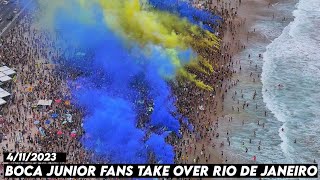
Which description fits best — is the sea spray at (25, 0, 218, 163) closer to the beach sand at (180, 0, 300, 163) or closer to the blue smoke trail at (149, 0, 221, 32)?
the blue smoke trail at (149, 0, 221, 32)

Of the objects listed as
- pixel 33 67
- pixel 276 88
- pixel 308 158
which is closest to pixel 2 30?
pixel 33 67

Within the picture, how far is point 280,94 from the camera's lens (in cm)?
5753

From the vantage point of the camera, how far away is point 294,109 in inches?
2163

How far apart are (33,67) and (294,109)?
2851 centimetres

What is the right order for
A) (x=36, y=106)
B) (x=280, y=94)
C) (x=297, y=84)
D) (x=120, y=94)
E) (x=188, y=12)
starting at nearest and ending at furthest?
(x=36, y=106), (x=120, y=94), (x=280, y=94), (x=297, y=84), (x=188, y=12)

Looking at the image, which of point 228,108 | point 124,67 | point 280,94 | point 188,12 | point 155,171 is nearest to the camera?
point 155,171

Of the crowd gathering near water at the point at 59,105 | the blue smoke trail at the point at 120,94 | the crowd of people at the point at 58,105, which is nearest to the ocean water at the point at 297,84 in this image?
the crowd gathering near water at the point at 59,105

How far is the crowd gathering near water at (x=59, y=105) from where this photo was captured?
156 feet

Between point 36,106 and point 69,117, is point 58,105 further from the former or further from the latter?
point 69,117

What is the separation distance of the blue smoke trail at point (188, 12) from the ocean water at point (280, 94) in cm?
607

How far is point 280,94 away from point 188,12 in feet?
59.7

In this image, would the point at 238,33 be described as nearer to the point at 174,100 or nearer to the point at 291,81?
the point at 291,81

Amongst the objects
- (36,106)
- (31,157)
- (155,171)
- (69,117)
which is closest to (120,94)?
(69,117)

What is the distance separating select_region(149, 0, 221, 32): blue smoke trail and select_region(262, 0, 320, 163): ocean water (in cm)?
864
